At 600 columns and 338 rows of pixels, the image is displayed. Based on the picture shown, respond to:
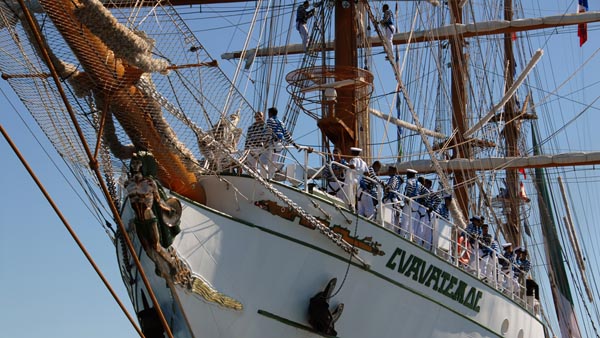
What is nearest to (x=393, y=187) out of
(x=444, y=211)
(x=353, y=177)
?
(x=353, y=177)

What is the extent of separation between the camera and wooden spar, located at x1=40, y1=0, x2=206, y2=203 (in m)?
11.6

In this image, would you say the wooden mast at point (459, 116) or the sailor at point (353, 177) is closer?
the sailor at point (353, 177)

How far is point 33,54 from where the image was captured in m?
12.3

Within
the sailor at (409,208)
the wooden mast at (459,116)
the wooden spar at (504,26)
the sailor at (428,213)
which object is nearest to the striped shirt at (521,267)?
the sailor at (428,213)

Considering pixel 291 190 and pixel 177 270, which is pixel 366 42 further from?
pixel 177 270

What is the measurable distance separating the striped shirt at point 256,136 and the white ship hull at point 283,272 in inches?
27.2

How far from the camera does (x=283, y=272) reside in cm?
1394

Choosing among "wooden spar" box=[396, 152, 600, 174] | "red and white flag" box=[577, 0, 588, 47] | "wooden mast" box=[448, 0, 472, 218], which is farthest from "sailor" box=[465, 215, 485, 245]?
"red and white flag" box=[577, 0, 588, 47]

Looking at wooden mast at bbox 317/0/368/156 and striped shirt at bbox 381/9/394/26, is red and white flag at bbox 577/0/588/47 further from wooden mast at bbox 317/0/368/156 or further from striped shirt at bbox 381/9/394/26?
wooden mast at bbox 317/0/368/156

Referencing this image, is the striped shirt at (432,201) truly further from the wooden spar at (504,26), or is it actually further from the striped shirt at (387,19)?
the wooden spar at (504,26)

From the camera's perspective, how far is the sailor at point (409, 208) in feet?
51.7

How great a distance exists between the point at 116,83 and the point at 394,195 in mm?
5593

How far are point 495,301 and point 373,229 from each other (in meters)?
3.85

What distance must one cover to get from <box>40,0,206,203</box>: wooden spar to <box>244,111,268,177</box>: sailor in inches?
44.3
